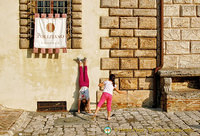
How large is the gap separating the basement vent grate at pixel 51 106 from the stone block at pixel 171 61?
3.59 m

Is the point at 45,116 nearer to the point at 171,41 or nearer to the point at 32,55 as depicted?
the point at 32,55

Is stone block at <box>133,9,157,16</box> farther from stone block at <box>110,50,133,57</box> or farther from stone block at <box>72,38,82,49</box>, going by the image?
stone block at <box>72,38,82,49</box>

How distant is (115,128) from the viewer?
598cm

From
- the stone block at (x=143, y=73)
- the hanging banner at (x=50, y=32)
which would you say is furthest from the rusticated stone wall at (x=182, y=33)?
the hanging banner at (x=50, y=32)

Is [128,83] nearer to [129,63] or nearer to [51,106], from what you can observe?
[129,63]

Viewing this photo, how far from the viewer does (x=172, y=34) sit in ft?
25.6

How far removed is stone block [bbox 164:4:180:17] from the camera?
306 inches

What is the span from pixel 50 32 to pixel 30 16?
0.86 metres

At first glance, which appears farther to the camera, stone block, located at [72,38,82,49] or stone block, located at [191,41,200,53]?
stone block, located at [191,41,200,53]

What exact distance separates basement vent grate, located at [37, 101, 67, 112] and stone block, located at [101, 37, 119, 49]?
2292mm

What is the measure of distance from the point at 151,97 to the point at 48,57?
12.0 ft

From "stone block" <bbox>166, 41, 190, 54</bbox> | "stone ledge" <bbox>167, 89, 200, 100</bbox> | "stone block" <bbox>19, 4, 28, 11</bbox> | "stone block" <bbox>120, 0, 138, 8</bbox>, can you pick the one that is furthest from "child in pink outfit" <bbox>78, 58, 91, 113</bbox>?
"stone block" <bbox>166, 41, 190, 54</bbox>

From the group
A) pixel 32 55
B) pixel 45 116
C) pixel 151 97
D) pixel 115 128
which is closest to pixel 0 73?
pixel 32 55

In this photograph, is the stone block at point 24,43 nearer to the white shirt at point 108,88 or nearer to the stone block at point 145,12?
the white shirt at point 108,88
